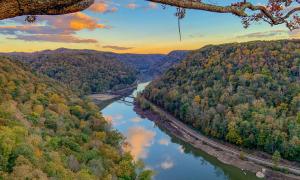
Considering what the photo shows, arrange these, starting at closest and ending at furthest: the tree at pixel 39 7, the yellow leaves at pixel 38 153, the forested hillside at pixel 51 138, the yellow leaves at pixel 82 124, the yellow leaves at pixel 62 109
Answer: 1. the tree at pixel 39 7
2. the forested hillside at pixel 51 138
3. the yellow leaves at pixel 38 153
4. the yellow leaves at pixel 82 124
5. the yellow leaves at pixel 62 109

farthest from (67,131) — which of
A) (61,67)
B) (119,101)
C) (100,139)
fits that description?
(61,67)

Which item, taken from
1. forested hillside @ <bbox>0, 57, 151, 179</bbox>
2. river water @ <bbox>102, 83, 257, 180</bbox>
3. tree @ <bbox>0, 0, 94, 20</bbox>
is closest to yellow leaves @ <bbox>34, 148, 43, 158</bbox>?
forested hillside @ <bbox>0, 57, 151, 179</bbox>

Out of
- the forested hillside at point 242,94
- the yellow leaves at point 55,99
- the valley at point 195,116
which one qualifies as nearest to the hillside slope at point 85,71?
the valley at point 195,116

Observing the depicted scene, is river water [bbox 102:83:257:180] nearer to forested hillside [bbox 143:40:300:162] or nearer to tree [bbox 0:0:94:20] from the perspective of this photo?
forested hillside [bbox 143:40:300:162]

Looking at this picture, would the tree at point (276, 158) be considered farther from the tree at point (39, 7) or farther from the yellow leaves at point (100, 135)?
the tree at point (39, 7)

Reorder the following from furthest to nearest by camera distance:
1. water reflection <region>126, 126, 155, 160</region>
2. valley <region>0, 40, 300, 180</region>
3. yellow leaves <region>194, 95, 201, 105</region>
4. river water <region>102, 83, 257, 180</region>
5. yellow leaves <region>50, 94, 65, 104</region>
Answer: yellow leaves <region>194, 95, 201, 105</region>, yellow leaves <region>50, 94, 65, 104</region>, water reflection <region>126, 126, 155, 160</region>, river water <region>102, 83, 257, 180</region>, valley <region>0, 40, 300, 180</region>

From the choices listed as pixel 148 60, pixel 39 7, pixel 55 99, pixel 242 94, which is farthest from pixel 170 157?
pixel 148 60
